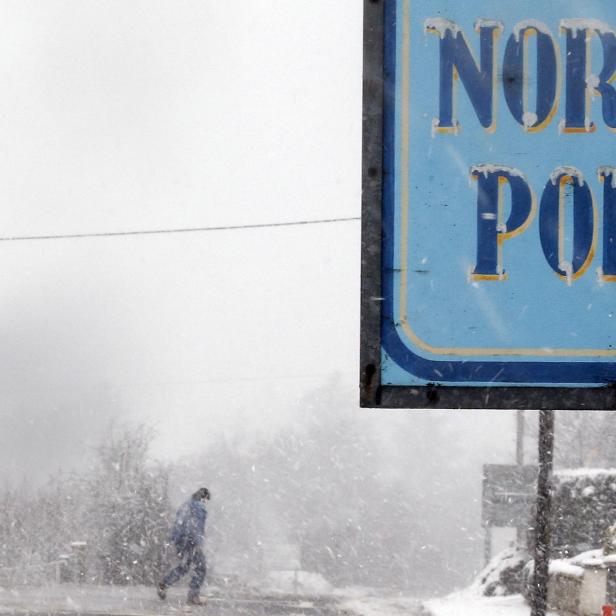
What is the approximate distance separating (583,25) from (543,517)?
9.29 m

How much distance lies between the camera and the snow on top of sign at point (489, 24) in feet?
9.80

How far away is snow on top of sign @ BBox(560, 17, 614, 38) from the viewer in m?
2.96

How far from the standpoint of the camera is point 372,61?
297 cm

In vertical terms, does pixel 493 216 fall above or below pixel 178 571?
above

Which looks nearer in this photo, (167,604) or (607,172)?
(607,172)

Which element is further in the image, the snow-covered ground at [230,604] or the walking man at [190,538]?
the walking man at [190,538]

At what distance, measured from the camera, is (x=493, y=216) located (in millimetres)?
2920

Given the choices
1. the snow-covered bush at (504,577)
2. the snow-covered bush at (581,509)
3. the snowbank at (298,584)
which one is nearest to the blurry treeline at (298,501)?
the snowbank at (298,584)

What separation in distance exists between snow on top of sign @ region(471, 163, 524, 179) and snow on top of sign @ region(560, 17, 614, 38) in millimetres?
376

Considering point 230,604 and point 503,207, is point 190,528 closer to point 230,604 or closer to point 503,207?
point 230,604

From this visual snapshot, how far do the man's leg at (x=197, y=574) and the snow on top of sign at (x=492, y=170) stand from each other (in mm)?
10389

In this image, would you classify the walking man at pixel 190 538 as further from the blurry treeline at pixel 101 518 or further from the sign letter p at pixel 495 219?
the sign letter p at pixel 495 219

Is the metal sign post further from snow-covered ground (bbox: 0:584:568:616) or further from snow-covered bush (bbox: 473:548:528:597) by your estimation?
snow-covered bush (bbox: 473:548:528:597)

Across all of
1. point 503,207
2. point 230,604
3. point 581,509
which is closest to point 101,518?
point 230,604
